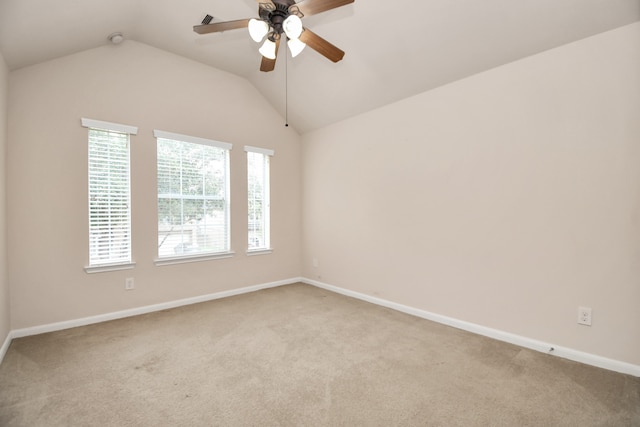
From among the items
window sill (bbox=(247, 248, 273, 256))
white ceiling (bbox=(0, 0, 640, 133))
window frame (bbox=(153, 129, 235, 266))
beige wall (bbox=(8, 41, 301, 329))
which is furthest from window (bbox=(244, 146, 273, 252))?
white ceiling (bbox=(0, 0, 640, 133))

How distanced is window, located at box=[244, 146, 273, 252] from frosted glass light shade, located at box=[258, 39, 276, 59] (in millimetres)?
2152

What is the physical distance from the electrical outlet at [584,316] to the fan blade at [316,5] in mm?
2785

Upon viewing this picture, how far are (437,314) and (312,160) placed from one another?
282 cm

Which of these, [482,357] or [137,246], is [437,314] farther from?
[137,246]

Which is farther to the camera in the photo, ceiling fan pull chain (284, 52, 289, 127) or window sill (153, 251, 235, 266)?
ceiling fan pull chain (284, 52, 289, 127)

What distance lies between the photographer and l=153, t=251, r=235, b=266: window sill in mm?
3558

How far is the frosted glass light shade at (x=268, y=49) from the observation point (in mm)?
2169

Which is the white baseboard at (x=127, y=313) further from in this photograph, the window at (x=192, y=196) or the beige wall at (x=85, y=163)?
the window at (x=192, y=196)

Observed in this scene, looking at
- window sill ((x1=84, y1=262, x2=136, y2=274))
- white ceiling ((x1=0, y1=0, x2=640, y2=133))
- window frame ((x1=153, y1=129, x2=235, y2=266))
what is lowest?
window sill ((x1=84, y1=262, x2=136, y2=274))

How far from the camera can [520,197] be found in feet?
8.55

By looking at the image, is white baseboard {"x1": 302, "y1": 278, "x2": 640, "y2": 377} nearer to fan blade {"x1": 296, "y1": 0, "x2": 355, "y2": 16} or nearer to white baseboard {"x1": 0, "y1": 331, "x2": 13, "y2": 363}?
fan blade {"x1": 296, "y1": 0, "x2": 355, "y2": 16}

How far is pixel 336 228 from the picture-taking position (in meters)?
4.37

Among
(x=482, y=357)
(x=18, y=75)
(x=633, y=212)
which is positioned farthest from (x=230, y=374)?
(x=18, y=75)

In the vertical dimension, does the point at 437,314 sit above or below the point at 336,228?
below
